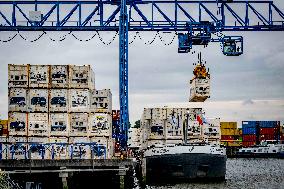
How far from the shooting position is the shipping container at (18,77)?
30.8 meters

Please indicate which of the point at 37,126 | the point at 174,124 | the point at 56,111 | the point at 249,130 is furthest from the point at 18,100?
the point at 249,130

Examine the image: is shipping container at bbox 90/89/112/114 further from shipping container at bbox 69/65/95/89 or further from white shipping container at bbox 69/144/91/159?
white shipping container at bbox 69/144/91/159

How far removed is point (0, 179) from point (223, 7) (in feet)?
88.2

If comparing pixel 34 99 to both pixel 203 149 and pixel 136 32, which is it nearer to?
pixel 136 32

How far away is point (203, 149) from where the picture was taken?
34.2 metres

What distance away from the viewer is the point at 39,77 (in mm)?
30875

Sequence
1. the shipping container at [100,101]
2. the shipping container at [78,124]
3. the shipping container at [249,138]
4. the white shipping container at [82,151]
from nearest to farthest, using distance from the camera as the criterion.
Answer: the white shipping container at [82,151] → the shipping container at [78,124] → the shipping container at [100,101] → the shipping container at [249,138]

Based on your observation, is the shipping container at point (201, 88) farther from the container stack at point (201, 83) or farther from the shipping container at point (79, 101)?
the shipping container at point (79, 101)

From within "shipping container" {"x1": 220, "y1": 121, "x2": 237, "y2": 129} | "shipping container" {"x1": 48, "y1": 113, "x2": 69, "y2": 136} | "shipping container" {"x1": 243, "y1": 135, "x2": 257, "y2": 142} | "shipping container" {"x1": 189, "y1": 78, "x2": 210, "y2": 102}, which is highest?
"shipping container" {"x1": 189, "y1": 78, "x2": 210, "y2": 102}

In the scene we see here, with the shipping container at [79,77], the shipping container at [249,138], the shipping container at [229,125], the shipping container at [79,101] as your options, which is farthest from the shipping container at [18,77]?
the shipping container at [249,138]

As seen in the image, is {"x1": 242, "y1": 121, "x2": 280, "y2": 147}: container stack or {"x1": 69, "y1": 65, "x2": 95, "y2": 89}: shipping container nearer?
{"x1": 69, "y1": 65, "x2": 95, "y2": 89}: shipping container

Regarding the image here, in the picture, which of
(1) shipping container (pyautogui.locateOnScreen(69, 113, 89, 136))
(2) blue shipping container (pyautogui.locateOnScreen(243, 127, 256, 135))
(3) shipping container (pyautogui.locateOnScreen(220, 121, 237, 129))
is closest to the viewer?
(1) shipping container (pyautogui.locateOnScreen(69, 113, 89, 136))

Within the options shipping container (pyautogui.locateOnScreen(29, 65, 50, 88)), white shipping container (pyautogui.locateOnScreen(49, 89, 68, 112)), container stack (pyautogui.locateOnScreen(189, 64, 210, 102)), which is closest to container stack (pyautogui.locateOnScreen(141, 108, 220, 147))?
container stack (pyautogui.locateOnScreen(189, 64, 210, 102))

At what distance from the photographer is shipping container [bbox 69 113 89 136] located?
30531mm
